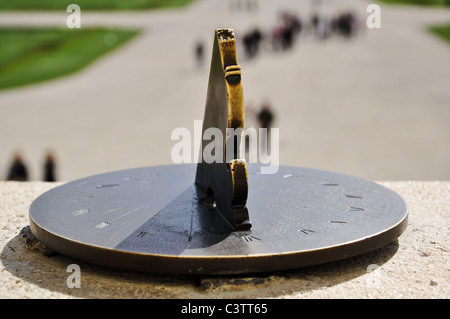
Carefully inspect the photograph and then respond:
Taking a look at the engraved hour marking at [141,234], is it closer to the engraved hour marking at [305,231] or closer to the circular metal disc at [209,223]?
the circular metal disc at [209,223]

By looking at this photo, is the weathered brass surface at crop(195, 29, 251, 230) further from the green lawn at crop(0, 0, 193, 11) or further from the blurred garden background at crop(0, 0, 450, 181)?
the green lawn at crop(0, 0, 193, 11)

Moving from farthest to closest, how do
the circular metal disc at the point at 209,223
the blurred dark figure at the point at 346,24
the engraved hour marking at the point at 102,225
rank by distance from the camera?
the blurred dark figure at the point at 346,24 < the engraved hour marking at the point at 102,225 < the circular metal disc at the point at 209,223

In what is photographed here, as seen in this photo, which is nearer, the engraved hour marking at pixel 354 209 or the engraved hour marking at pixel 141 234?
the engraved hour marking at pixel 141 234

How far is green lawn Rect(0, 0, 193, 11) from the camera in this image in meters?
40.9

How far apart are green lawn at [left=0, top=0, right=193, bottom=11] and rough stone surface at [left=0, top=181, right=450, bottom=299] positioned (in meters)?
39.2

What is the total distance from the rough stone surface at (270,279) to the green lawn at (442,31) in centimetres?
2586

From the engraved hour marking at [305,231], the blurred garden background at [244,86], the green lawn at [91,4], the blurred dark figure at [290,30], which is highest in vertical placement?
the green lawn at [91,4]

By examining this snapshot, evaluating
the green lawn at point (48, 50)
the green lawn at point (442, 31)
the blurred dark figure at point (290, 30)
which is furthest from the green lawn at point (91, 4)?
the green lawn at point (442, 31)

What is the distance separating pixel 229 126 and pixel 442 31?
Result: 28.3 metres

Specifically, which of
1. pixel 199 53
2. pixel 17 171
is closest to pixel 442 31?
pixel 199 53

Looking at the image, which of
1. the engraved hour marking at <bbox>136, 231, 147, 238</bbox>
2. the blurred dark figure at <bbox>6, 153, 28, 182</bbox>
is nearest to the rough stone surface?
the engraved hour marking at <bbox>136, 231, 147, 238</bbox>

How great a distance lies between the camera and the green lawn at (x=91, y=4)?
40.9 m

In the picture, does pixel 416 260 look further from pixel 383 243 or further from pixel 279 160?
pixel 279 160
